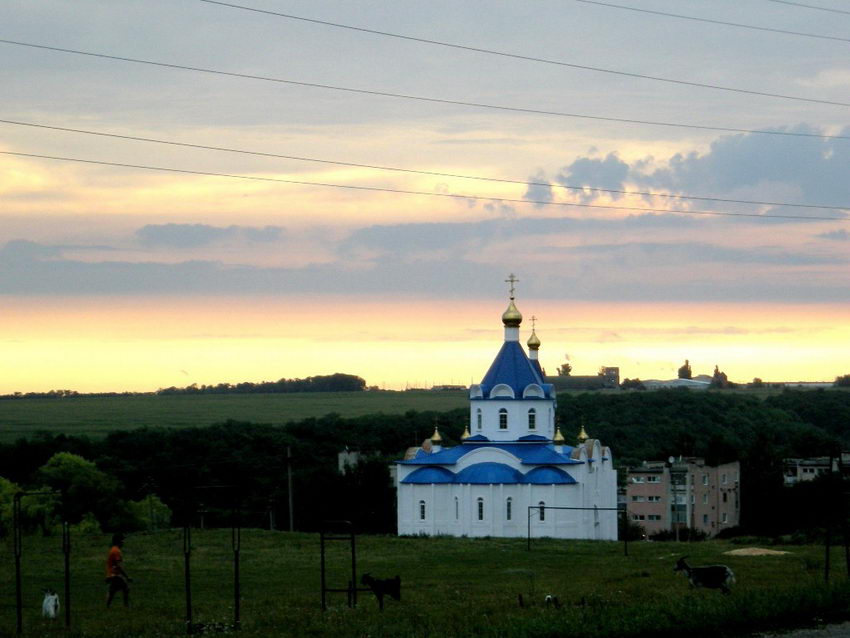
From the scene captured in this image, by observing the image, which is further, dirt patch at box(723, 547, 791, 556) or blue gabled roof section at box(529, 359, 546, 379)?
blue gabled roof section at box(529, 359, 546, 379)

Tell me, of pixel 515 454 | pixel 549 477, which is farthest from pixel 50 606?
pixel 515 454

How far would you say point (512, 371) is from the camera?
202ft

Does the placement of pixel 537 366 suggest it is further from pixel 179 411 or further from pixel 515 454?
pixel 179 411

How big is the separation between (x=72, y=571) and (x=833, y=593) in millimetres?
17023

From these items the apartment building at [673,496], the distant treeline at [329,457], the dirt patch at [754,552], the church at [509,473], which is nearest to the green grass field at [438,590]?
the dirt patch at [754,552]

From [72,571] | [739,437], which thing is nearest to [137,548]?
[72,571]

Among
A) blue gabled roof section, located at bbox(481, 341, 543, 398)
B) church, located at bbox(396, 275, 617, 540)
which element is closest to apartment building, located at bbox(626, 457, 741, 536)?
church, located at bbox(396, 275, 617, 540)

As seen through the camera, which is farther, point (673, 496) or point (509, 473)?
point (673, 496)

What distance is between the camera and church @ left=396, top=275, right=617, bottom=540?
57.5m

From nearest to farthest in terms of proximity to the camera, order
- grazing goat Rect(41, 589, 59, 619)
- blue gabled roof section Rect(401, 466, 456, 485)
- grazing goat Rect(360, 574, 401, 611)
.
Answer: grazing goat Rect(41, 589, 59, 619), grazing goat Rect(360, 574, 401, 611), blue gabled roof section Rect(401, 466, 456, 485)

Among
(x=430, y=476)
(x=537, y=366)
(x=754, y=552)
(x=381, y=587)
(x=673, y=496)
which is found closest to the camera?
(x=381, y=587)

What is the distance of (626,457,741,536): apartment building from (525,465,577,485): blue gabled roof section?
74.8 ft

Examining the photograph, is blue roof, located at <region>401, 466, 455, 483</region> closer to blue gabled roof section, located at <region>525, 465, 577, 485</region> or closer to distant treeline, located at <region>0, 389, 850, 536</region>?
blue gabled roof section, located at <region>525, 465, 577, 485</region>

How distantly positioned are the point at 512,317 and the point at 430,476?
24.4 ft
